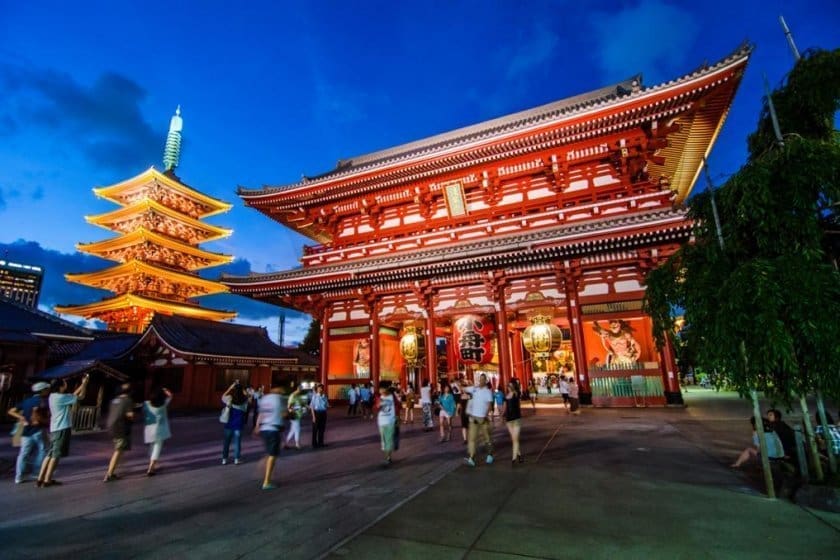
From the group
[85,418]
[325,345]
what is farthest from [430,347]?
[85,418]

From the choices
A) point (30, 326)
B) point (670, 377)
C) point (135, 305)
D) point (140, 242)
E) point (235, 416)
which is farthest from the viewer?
point (140, 242)

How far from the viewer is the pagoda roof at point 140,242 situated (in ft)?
107

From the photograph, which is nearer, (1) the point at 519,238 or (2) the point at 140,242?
(1) the point at 519,238

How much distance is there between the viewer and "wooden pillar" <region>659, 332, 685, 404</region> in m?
13.7

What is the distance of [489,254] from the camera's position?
15.3 m

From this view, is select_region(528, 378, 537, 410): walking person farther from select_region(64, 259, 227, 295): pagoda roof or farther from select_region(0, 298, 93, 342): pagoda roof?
select_region(64, 259, 227, 295): pagoda roof

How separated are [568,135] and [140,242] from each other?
33707mm

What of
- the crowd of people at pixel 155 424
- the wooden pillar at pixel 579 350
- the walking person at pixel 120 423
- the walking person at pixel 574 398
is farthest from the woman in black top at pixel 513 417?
the wooden pillar at pixel 579 350

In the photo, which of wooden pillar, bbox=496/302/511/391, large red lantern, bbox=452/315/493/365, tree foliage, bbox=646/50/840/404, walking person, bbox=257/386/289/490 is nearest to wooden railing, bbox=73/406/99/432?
walking person, bbox=257/386/289/490

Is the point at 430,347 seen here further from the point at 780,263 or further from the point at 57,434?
the point at 780,263

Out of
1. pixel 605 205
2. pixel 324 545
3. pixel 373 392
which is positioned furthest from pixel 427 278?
pixel 324 545

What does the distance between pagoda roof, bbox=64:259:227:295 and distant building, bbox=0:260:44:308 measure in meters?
35.2

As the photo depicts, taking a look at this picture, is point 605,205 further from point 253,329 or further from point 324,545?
point 253,329

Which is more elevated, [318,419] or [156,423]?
[156,423]
